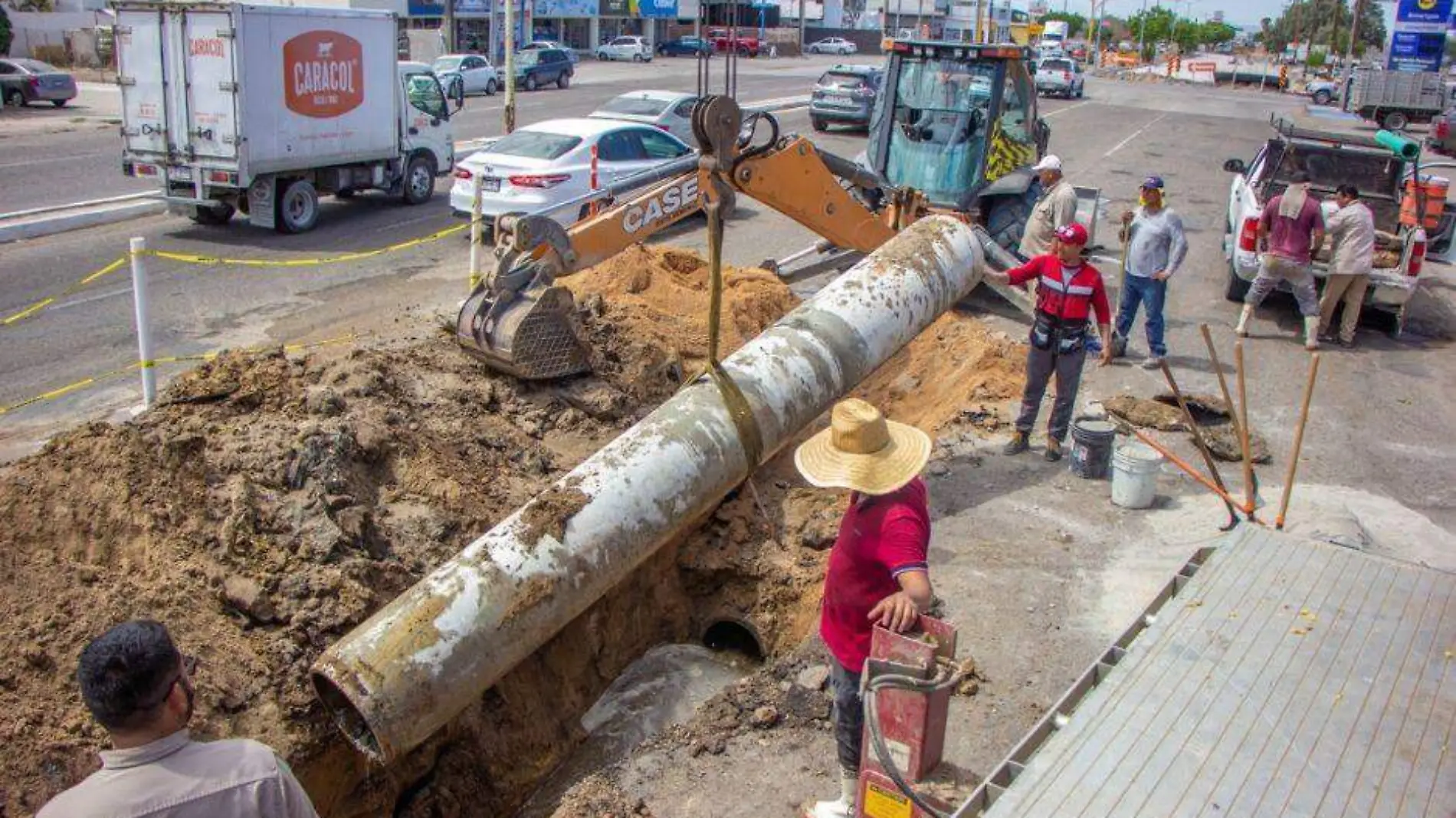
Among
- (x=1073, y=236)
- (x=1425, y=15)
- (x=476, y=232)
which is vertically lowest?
(x=476, y=232)

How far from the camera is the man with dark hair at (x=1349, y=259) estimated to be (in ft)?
36.6

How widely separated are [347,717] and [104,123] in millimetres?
25941

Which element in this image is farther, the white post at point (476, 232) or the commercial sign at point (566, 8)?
the commercial sign at point (566, 8)

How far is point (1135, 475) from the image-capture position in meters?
7.38

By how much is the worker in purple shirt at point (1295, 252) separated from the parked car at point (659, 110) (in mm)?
10762

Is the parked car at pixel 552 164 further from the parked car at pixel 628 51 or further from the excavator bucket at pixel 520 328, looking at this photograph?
the parked car at pixel 628 51

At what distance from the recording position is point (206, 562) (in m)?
5.56

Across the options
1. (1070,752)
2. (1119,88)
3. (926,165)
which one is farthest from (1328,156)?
(1119,88)

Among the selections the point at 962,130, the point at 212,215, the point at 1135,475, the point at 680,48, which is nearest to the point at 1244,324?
the point at 962,130

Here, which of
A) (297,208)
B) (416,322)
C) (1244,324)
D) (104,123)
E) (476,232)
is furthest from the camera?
(104,123)

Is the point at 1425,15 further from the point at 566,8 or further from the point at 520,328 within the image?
the point at 520,328

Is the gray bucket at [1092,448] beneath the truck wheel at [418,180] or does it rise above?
beneath

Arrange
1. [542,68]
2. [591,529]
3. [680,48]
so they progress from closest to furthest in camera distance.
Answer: [591,529]
[542,68]
[680,48]

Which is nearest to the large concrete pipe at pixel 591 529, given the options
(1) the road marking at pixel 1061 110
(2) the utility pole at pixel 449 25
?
(1) the road marking at pixel 1061 110
